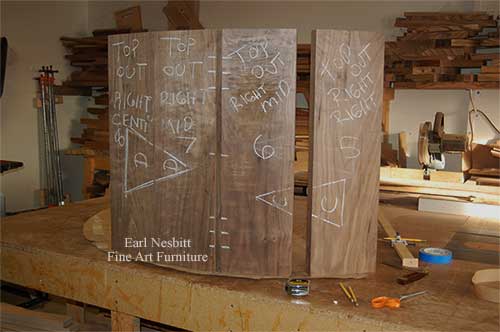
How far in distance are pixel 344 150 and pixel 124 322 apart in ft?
3.05

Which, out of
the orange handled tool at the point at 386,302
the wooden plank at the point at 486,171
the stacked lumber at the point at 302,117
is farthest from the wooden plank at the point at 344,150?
the wooden plank at the point at 486,171

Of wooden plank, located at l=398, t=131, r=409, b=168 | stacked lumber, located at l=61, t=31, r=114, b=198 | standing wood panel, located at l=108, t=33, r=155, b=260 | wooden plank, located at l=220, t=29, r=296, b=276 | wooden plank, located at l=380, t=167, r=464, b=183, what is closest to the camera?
wooden plank, located at l=220, t=29, r=296, b=276

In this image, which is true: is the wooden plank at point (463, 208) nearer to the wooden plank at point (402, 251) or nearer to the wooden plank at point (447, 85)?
the wooden plank at point (402, 251)

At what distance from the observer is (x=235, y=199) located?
1.58 m

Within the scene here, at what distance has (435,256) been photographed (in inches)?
70.1

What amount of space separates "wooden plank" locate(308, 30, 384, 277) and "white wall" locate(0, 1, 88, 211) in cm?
449

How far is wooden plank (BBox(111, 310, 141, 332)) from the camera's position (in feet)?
5.58

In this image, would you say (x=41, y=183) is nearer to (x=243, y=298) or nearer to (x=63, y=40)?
(x=63, y=40)

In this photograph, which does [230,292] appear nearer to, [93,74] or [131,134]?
[131,134]

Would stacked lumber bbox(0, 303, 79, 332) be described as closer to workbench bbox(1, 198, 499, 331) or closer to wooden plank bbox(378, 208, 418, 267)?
workbench bbox(1, 198, 499, 331)

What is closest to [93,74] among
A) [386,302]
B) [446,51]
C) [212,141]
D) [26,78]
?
[26,78]

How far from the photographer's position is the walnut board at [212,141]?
1517 mm

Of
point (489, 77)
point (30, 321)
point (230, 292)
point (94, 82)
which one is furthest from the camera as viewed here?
point (94, 82)

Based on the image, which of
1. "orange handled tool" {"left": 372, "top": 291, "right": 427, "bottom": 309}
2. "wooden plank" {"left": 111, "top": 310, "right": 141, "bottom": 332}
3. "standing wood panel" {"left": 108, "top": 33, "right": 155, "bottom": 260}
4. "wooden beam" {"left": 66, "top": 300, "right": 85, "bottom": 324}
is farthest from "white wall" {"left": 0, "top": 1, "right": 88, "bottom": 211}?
"orange handled tool" {"left": 372, "top": 291, "right": 427, "bottom": 309}
